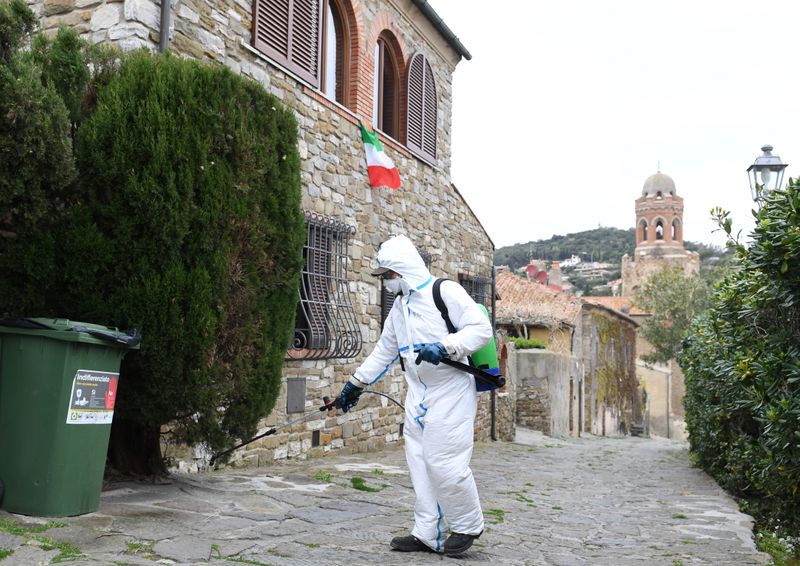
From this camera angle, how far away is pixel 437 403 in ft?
14.1

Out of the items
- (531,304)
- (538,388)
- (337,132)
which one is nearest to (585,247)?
(531,304)

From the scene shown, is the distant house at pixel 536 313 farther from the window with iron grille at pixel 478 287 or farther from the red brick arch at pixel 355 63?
the red brick arch at pixel 355 63

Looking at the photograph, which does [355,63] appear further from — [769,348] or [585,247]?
[585,247]

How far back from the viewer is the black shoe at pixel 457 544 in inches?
167

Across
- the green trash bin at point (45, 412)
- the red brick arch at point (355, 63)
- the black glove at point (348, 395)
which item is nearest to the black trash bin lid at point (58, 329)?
the green trash bin at point (45, 412)

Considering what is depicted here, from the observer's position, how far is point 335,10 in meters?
9.73

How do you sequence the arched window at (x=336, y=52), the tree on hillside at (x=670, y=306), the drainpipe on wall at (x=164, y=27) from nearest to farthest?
the drainpipe on wall at (x=164, y=27) < the arched window at (x=336, y=52) < the tree on hillside at (x=670, y=306)

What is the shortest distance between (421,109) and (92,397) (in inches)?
345

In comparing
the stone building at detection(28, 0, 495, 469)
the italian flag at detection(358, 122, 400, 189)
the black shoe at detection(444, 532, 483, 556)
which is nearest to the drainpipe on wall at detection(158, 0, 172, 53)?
the stone building at detection(28, 0, 495, 469)

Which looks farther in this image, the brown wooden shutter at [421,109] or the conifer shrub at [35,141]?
the brown wooden shutter at [421,109]

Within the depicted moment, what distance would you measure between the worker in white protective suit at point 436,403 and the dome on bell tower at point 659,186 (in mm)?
75770

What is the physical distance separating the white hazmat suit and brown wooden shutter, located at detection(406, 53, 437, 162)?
23.8 ft

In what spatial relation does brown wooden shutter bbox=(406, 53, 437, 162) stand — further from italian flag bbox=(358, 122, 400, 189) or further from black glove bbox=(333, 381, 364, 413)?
black glove bbox=(333, 381, 364, 413)

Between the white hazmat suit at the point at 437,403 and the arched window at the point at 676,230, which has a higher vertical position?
the arched window at the point at 676,230
